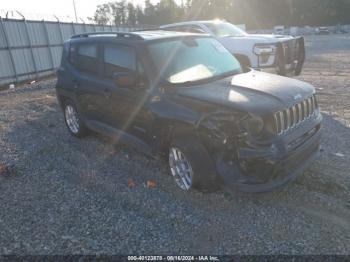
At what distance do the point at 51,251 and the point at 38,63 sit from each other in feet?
51.3

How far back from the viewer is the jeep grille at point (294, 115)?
3.58 metres

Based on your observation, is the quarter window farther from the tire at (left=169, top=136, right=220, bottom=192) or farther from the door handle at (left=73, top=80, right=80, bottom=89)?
the tire at (left=169, top=136, right=220, bottom=192)

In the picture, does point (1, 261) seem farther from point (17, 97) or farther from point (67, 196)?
point (17, 97)

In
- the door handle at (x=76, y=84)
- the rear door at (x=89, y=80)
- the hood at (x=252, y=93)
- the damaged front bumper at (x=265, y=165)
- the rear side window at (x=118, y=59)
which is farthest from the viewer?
the door handle at (x=76, y=84)

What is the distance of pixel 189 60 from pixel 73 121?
2.92 m

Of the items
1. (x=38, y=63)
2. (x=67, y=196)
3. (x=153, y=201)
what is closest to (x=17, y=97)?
(x=38, y=63)

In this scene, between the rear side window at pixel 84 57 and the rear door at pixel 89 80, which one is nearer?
the rear door at pixel 89 80

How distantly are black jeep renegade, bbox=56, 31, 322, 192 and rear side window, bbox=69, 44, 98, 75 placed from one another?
0.07ft

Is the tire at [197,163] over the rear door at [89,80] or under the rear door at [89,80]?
under

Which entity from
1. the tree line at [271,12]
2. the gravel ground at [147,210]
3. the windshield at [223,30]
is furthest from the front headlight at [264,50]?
the tree line at [271,12]

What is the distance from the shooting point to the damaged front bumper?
3.41m

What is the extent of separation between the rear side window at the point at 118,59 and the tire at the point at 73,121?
1410 millimetres

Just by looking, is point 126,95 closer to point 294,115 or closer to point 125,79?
point 125,79

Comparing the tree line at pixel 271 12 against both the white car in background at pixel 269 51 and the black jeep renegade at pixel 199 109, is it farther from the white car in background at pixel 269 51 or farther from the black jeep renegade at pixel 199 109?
the black jeep renegade at pixel 199 109
